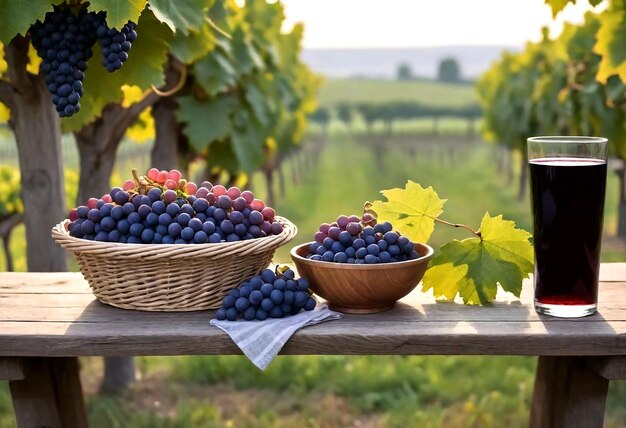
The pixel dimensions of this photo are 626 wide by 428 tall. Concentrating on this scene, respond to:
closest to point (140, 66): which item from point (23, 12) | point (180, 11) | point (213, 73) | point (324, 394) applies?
point (180, 11)

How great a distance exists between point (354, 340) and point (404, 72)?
4747cm

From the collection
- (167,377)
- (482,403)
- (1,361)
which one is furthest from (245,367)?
(1,361)

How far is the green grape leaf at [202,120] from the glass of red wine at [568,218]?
3116mm

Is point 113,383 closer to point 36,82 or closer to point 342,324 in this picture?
point 36,82

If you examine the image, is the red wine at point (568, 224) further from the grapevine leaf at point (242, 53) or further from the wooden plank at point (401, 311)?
the grapevine leaf at point (242, 53)

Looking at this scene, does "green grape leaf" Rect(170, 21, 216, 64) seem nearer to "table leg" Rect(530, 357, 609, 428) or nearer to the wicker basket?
the wicker basket

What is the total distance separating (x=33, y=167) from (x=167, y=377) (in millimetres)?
1870

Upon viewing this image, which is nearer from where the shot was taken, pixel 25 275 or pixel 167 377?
pixel 25 275

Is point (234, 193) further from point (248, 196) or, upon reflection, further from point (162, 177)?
point (162, 177)

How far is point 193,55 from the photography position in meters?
3.91

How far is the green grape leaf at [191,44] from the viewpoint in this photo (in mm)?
3828

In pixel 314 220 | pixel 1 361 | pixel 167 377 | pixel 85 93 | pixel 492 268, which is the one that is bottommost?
pixel 314 220

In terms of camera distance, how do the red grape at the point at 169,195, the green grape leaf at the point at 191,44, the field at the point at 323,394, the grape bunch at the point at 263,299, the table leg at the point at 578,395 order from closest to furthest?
1. the grape bunch at the point at 263,299
2. the red grape at the point at 169,195
3. the table leg at the point at 578,395
4. the green grape leaf at the point at 191,44
5. the field at the point at 323,394

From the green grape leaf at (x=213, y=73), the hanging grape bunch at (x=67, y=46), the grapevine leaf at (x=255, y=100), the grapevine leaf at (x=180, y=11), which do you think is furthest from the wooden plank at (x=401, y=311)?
the grapevine leaf at (x=255, y=100)
